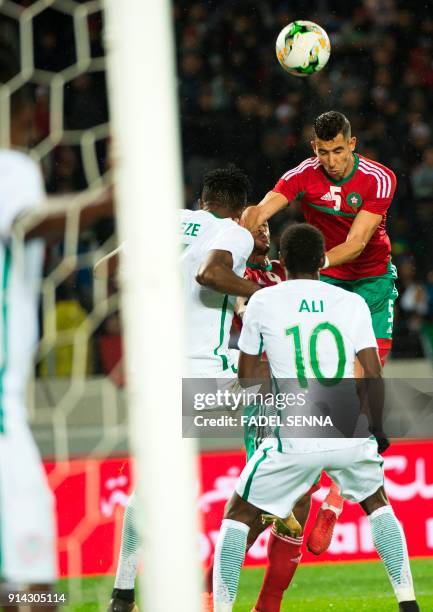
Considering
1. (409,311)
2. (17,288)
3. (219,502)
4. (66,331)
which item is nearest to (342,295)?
(17,288)

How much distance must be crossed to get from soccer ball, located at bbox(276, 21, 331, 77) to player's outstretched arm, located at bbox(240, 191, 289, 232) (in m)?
0.66

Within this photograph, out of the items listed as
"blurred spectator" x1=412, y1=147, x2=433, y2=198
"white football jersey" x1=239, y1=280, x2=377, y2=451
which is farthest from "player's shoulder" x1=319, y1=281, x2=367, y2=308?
"blurred spectator" x1=412, y1=147, x2=433, y2=198

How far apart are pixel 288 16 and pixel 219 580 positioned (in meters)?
6.04

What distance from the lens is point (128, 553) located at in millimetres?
3783

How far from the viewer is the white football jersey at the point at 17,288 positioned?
2281 millimetres

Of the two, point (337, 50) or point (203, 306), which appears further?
point (337, 50)

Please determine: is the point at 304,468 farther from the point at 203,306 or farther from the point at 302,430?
the point at 203,306

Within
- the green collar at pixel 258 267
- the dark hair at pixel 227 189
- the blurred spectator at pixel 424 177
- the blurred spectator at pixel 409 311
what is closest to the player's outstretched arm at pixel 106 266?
the dark hair at pixel 227 189

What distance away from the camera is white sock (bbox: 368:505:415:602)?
3.35 metres

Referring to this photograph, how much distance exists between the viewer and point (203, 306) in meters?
4.03

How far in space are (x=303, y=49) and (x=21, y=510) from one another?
2868mm

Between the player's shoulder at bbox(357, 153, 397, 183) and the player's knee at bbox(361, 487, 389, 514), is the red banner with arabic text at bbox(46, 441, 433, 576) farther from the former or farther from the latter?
the player's knee at bbox(361, 487, 389, 514)

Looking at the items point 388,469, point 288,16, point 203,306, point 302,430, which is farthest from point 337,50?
point 302,430

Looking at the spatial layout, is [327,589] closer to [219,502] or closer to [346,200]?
[219,502]
